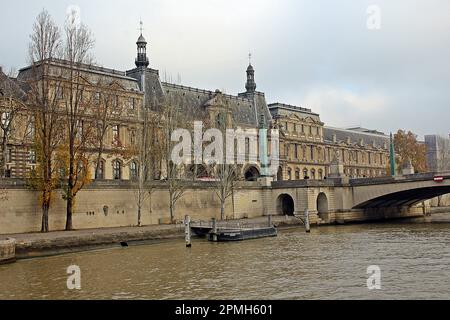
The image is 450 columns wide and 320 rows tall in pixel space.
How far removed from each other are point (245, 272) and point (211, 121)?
43820 mm

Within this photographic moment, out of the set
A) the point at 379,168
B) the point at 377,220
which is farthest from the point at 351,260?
the point at 379,168

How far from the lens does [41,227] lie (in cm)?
4306

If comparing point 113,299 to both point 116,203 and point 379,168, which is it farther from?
point 379,168

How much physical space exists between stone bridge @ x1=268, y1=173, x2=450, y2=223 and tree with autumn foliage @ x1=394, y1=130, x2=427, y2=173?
18.1 meters

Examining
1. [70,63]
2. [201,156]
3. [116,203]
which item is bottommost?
[116,203]

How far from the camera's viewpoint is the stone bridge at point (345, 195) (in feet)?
204

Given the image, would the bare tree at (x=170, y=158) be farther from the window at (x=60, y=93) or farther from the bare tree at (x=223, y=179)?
the window at (x=60, y=93)

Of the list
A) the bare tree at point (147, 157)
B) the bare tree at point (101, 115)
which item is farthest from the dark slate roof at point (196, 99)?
the bare tree at point (101, 115)

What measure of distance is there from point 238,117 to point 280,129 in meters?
10.1

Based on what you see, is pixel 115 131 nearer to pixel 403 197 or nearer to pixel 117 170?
pixel 117 170

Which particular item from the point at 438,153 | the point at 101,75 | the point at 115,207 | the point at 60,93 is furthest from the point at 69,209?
the point at 438,153

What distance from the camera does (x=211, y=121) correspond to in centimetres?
6950

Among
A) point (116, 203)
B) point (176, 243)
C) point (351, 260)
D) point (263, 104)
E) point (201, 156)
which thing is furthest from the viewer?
point (263, 104)

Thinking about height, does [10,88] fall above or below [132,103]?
below
